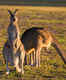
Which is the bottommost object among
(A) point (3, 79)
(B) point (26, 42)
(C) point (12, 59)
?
(A) point (3, 79)

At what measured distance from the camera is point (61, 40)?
26.8ft

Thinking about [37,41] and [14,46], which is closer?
[14,46]

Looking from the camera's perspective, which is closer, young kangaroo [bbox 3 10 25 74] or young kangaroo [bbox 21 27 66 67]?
young kangaroo [bbox 3 10 25 74]

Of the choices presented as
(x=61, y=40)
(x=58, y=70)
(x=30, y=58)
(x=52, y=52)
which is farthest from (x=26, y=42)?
(x=61, y=40)

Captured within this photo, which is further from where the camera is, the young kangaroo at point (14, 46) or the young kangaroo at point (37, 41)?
the young kangaroo at point (37, 41)

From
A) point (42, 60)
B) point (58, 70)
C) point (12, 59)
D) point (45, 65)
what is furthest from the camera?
point (42, 60)

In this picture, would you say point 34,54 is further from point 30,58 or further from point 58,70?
Result: point 58,70

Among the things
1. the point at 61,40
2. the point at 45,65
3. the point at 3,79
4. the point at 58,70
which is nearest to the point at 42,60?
the point at 45,65

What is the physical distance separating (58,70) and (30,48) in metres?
0.75

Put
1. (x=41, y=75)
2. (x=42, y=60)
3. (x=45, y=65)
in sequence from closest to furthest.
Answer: (x=41, y=75)
(x=45, y=65)
(x=42, y=60)

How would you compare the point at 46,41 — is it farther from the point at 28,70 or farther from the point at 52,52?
the point at 52,52

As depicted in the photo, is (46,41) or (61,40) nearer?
(46,41)

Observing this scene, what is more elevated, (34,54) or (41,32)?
(41,32)

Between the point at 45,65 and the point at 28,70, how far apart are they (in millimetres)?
529
